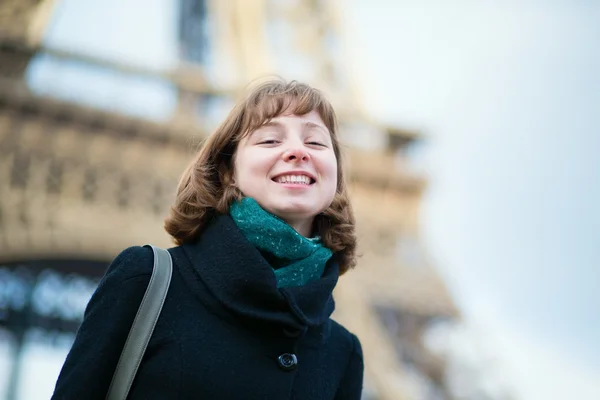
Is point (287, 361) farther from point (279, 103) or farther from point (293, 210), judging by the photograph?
point (279, 103)

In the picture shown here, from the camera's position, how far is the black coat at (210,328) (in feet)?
4.98

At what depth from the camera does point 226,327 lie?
5.29 ft

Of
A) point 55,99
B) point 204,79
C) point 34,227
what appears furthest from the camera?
point 204,79

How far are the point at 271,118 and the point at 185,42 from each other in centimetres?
1550

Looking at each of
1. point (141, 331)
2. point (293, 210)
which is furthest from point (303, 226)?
point (141, 331)

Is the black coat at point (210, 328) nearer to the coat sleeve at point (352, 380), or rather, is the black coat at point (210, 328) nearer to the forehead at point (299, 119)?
the coat sleeve at point (352, 380)

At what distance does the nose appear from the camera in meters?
1.71

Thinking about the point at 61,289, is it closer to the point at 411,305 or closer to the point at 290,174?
the point at 411,305

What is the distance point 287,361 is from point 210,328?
0.16 m

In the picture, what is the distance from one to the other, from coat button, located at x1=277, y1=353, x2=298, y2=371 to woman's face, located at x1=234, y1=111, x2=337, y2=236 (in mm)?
275

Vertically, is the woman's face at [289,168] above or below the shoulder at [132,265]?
above

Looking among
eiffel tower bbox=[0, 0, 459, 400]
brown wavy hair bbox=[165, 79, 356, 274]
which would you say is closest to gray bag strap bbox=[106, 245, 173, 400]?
brown wavy hair bbox=[165, 79, 356, 274]

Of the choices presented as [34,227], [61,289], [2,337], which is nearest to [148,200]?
[34,227]

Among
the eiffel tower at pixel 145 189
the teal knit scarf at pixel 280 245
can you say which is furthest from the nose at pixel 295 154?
the eiffel tower at pixel 145 189
